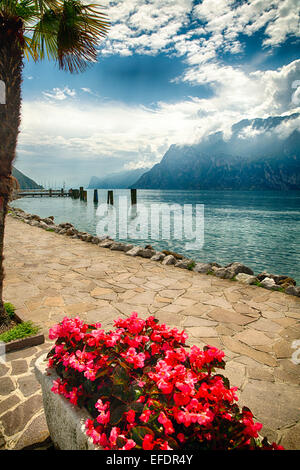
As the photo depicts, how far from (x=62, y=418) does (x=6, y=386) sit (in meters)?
1.49

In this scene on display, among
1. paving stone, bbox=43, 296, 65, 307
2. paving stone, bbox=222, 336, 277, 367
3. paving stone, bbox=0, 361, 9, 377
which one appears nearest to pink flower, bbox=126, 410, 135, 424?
paving stone, bbox=0, 361, 9, 377

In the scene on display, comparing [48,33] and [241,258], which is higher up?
[48,33]

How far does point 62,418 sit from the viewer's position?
166 centimetres

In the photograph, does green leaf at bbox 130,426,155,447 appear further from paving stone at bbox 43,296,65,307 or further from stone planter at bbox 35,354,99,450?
paving stone at bbox 43,296,65,307

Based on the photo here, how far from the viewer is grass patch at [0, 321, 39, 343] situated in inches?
134

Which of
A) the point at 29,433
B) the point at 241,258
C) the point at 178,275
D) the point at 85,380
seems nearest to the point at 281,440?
the point at 85,380

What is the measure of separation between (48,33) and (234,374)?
17.5ft

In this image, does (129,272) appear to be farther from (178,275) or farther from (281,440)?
(281,440)

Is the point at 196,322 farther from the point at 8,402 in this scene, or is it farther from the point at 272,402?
the point at 8,402

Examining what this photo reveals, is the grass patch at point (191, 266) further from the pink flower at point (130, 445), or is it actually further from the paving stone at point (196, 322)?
the pink flower at point (130, 445)

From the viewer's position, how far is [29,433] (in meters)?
2.19

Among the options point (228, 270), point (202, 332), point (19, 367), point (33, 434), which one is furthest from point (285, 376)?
point (228, 270)

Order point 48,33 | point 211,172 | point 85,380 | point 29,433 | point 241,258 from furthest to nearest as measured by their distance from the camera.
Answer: point 211,172 < point 241,258 < point 48,33 < point 29,433 < point 85,380

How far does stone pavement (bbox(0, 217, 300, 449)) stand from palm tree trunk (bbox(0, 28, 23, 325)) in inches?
86.9
